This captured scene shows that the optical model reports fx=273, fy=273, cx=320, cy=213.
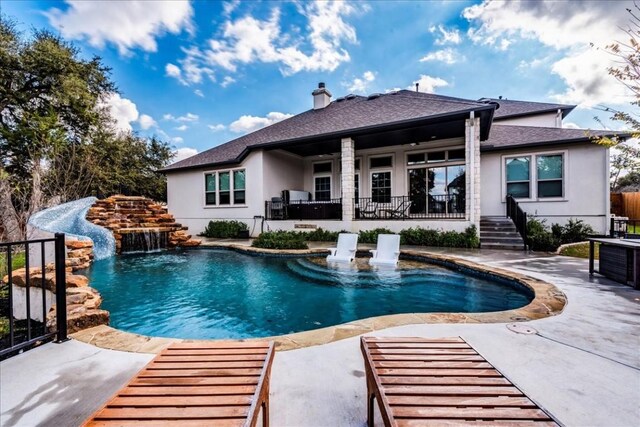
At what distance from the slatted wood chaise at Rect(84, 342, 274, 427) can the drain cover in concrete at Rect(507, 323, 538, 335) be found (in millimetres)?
2830

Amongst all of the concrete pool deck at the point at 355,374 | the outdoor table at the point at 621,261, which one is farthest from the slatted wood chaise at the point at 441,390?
the outdoor table at the point at 621,261

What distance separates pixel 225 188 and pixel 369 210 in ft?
25.3

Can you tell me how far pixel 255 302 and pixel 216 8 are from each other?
38.2 feet

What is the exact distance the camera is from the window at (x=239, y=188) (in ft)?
46.0

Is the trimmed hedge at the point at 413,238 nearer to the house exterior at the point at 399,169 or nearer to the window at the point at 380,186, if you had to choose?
the house exterior at the point at 399,169

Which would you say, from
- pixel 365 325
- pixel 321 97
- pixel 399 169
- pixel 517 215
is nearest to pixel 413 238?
pixel 517 215

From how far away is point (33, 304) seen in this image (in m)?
4.89

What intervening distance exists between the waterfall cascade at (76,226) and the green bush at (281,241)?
5504 mm

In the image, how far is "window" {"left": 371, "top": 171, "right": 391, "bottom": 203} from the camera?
13.2 metres

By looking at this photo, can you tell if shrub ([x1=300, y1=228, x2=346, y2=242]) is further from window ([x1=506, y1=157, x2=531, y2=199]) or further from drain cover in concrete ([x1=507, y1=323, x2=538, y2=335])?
drain cover in concrete ([x1=507, y1=323, x2=538, y2=335])

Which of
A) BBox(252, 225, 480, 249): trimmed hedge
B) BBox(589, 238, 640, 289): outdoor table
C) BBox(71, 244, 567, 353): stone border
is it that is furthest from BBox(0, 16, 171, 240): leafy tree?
BBox(589, 238, 640, 289): outdoor table

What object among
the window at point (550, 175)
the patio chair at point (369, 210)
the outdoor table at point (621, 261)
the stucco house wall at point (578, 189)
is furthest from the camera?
the patio chair at point (369, 210)

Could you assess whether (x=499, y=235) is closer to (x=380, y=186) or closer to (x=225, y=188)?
(x=380, y=186)

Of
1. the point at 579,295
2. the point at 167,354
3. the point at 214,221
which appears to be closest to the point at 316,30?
the point at 214,221
